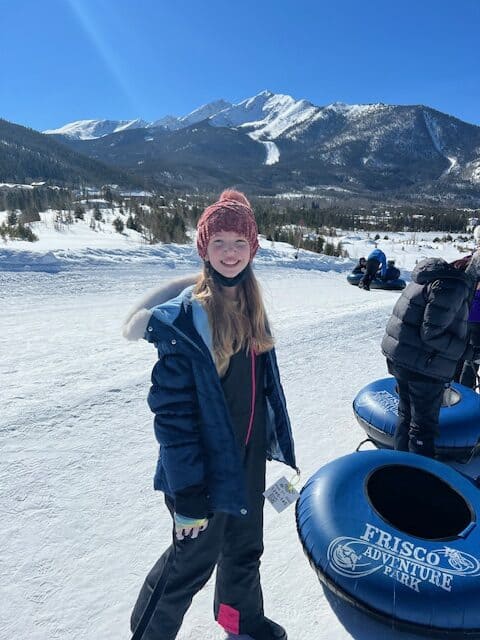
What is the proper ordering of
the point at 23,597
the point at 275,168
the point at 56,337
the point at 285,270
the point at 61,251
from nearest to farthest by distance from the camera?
the point at 23,597 < the point at 56,337 < the point at 61,251 < the point at 285,270 < the point at 275,168

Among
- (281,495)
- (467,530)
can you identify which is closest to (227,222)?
(281,495)

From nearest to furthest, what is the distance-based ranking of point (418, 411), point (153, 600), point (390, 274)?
point (153, 600)
point (418, 411)
point (390, 274)

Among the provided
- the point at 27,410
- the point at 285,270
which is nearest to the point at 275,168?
the point at 285,270

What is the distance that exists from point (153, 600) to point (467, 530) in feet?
4.75

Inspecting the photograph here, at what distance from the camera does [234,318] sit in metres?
1.58

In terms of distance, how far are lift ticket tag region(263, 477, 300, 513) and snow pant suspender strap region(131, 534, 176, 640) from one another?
Answer: 45 cm

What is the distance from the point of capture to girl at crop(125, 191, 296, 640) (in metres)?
1.43

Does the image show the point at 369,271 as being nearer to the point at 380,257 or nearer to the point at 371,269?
the point at 371,269

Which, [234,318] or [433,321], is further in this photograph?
[433,321]

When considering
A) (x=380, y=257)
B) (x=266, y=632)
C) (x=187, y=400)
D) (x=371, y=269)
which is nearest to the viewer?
(x=187, y=400)

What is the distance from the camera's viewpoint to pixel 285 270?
10562 mm

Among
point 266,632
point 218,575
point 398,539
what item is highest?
point 398,539

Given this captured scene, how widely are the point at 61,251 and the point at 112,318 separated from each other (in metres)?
3.17

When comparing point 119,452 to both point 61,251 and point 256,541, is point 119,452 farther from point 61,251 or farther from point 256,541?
point 61,251
